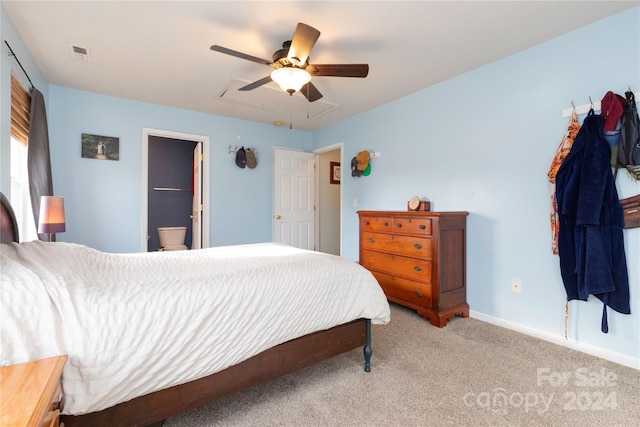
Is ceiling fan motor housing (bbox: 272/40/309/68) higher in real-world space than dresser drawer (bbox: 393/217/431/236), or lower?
higher

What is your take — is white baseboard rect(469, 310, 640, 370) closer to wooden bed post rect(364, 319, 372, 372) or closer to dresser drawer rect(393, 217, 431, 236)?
dresser drawer rect(393, 217, 431, 236)

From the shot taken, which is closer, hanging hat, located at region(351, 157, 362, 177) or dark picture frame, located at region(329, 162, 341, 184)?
hanging hat, located at region(351, 157, 362, 177)

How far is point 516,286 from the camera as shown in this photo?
2557 millimetres

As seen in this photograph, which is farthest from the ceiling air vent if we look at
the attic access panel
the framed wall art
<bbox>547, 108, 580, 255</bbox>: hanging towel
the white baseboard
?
the white baseboard

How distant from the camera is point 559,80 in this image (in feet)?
7.57

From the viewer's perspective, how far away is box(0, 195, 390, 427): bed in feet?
3.34

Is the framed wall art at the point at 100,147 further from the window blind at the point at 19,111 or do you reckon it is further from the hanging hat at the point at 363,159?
the hanging hat at the point at 363,159

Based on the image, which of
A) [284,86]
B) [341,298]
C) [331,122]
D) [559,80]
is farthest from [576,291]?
[331,122]

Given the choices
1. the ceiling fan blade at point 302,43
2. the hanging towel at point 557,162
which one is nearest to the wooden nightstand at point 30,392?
the ceiling fan blade at point 302,43

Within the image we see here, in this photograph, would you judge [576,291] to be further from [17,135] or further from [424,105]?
[17,135]

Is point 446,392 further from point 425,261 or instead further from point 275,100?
point 275,100

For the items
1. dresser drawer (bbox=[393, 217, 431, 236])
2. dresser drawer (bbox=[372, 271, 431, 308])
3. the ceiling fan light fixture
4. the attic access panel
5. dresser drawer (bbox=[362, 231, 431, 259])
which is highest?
the attic access panel

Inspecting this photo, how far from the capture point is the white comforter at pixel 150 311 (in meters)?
1.01

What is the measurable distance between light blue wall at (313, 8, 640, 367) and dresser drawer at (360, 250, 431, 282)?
523mm
